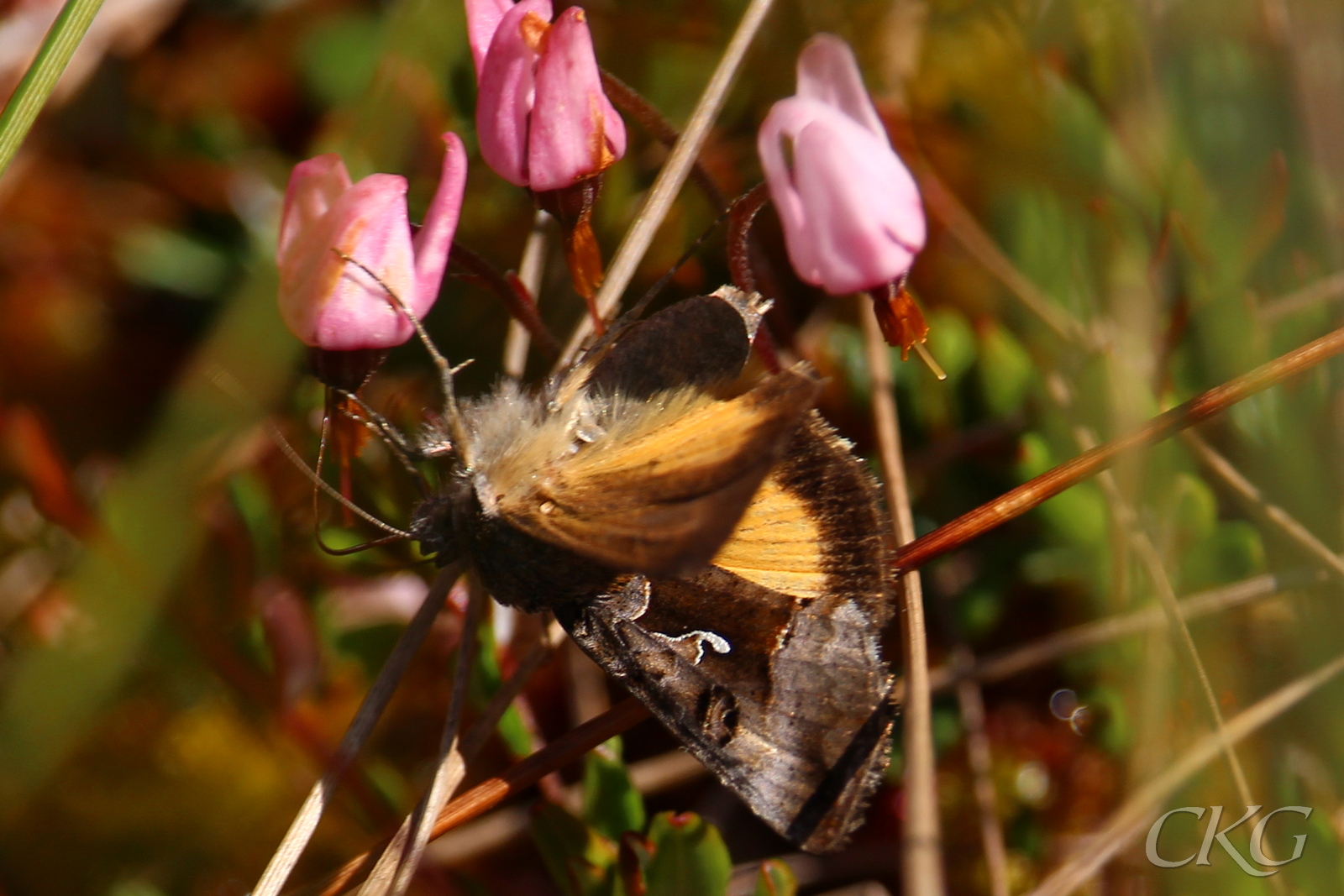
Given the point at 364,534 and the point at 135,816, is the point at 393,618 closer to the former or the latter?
the point at 364,534

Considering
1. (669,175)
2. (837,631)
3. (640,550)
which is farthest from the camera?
(669,175)

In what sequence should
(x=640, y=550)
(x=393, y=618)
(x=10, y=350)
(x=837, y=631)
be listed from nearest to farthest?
(x=640, y=550), (x=837, y=631), (x=393, y=618), (x=10, y=350)

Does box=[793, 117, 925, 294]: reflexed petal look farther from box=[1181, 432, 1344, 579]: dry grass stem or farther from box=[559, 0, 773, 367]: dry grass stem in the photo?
box=[1181, 432, 1344, 579]: dry grass stem

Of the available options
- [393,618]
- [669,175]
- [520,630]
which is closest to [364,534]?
[393,618]

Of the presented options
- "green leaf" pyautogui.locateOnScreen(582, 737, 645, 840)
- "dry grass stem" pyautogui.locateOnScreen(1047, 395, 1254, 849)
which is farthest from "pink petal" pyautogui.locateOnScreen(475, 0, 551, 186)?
"dry grass stem" pyautogui.locateOnScreen(1047, 395, 1254, 849)

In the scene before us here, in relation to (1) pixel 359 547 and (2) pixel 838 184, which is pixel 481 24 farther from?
(1) pixel 359 547

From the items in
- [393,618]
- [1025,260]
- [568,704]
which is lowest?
[568,704]

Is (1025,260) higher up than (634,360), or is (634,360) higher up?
(634,360)

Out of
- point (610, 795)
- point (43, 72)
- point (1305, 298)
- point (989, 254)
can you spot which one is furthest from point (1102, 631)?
point (43, 72)

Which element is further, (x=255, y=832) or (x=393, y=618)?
(x=393, y=618)
